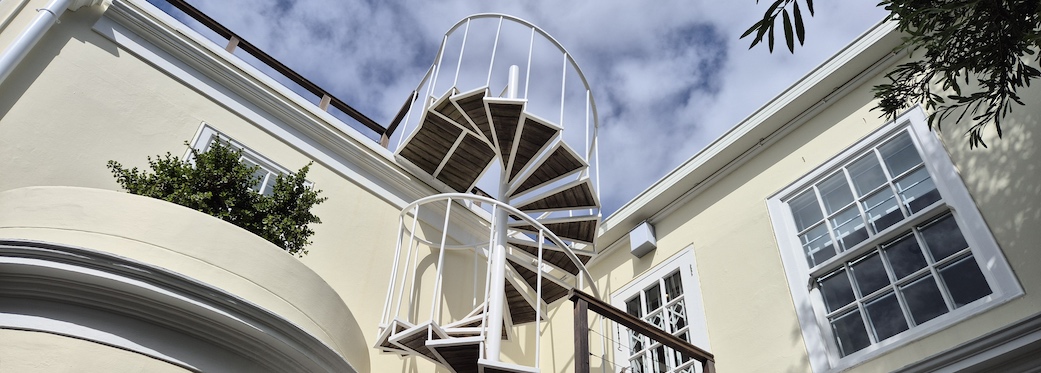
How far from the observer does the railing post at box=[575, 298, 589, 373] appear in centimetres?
360

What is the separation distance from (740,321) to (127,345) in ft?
11.9

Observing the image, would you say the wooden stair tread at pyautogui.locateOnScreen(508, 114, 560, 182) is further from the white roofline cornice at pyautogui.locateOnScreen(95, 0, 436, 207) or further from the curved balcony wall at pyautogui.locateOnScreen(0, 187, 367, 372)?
the curved balcony wall at pyautogui.locateOnScreen(0, 187, 367, 372)

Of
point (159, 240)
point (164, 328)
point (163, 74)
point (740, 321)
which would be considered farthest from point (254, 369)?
point (740, 321)

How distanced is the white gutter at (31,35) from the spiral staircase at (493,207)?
8.27ft

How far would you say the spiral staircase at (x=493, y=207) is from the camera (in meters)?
4.91

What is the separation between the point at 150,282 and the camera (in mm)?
3043

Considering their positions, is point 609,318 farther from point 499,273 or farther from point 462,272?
point 462,272

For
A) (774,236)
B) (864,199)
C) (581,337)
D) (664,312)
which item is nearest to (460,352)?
(581,337)

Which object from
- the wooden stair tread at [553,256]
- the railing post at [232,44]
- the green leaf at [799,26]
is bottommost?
the green leaf at [799,26]

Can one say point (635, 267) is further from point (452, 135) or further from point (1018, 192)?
point (1018, 192)

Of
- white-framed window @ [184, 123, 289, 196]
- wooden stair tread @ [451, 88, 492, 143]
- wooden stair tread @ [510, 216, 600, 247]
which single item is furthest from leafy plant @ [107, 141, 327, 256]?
wooden stair tread @ [510, 216, 600, 247]

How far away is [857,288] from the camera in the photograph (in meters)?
4.15

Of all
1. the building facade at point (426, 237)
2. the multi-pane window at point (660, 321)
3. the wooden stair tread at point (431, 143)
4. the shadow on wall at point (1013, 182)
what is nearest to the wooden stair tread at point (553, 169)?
the wooden stair tread at point (431, 143)

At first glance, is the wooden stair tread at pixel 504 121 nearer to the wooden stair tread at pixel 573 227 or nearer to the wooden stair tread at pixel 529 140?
the wooden stair tread at pixel 529 140
